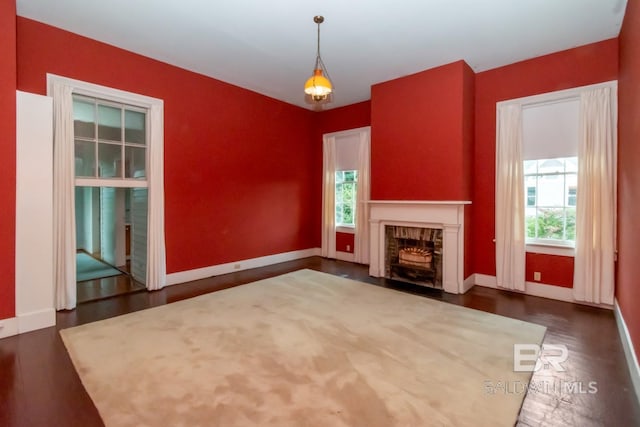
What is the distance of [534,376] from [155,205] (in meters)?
4.77

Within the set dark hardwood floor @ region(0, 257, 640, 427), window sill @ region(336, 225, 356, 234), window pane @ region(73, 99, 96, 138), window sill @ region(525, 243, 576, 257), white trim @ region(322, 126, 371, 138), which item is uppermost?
white trim @ region(322, 126, 371, 138)

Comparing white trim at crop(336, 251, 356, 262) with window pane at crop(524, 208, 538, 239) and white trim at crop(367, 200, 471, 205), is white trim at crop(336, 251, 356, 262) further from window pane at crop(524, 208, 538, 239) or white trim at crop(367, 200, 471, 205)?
window pane at crop(524, 208, 538, 239)

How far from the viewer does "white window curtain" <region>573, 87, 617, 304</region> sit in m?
3.69

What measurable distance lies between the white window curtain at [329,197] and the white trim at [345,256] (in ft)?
0.33

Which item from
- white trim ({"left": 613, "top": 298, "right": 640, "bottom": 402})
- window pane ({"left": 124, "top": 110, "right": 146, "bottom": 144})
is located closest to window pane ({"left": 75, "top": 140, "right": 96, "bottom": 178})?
window pane ({"left": 124, "top": 110, "right": 146, "bottom": 144})

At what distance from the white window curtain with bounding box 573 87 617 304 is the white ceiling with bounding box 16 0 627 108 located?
949 mm

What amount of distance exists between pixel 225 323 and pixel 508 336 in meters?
2.88

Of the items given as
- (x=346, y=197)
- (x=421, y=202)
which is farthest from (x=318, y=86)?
(x=346, y=197)

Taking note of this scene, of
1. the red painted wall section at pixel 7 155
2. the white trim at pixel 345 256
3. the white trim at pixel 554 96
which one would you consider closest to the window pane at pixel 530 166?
the white trim at pixel 554 96

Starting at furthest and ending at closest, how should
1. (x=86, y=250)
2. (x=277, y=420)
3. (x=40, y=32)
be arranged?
(x=86, y=250) < (x=40, y=32) < (x=277, y=420)

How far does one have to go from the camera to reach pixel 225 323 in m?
3.27

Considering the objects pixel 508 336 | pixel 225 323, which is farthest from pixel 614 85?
pixel 225 323

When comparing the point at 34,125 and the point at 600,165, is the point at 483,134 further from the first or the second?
the point at 34,125

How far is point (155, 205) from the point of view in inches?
175
